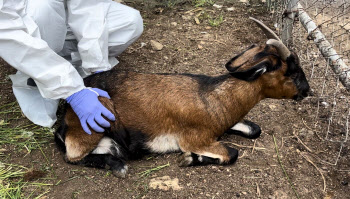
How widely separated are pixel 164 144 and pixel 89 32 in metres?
1.42

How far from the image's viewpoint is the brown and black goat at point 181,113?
11.9ft

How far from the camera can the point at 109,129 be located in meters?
3.68

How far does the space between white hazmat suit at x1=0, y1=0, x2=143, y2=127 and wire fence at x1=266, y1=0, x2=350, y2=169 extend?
6.39 feet

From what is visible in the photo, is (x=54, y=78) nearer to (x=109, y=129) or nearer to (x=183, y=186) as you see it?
(x=109, y=129)

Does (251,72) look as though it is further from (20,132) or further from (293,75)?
(20,132)

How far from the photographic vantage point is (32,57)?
353 cm

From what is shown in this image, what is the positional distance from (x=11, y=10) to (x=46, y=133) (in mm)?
1264

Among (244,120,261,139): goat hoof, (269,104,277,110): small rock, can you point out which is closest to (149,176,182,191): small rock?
(244,120,261,139): goat hoof

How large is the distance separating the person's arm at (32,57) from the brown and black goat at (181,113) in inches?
10.7

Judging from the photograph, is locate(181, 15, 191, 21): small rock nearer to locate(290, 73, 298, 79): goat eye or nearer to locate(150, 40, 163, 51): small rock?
locate(150, 40, 163, 51): small rock

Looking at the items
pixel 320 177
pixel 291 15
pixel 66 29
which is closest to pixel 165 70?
pixel 66 29

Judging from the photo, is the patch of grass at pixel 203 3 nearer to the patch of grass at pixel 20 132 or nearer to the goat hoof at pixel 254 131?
the goat hoof at pixel 254 131

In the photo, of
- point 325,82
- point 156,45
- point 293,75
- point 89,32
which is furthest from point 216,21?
point 293,75

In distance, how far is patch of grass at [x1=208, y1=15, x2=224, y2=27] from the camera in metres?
6.07
